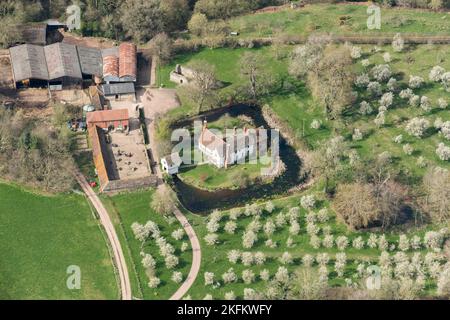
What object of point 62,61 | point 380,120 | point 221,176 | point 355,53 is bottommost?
point 221,176

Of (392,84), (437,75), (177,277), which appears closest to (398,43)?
(437,75)

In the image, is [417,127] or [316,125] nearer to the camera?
[417,127]

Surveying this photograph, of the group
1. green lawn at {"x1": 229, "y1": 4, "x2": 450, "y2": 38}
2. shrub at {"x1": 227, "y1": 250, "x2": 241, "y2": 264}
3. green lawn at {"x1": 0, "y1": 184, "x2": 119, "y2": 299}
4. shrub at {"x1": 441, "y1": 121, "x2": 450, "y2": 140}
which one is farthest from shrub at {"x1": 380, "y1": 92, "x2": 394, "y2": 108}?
green lawn at {"x1": 0, "y1": 184, "x2": 119, "y2": 299}

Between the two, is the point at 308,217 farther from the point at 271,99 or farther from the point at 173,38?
the point at 173,38

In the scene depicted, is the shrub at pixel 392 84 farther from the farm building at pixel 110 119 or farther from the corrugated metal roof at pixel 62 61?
the corrugated metal roof at pixel 62 61

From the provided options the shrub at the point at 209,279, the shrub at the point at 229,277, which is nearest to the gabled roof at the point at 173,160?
the shrub at the point at 209,279

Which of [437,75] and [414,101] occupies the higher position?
[437,75]

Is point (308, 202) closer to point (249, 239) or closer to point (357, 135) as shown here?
point (249, 239)
